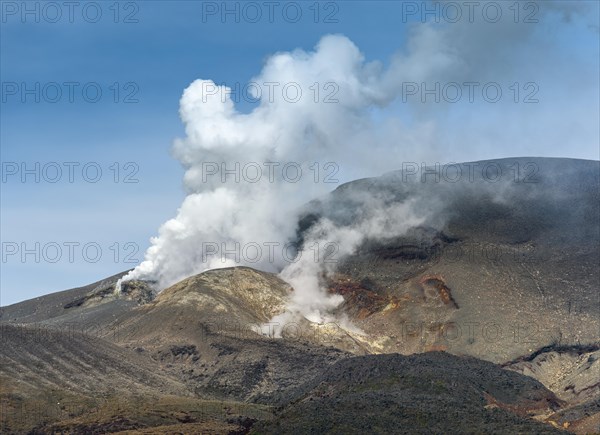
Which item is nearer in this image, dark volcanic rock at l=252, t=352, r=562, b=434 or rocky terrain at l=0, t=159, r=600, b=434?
dark volcanic rock at l=252, t=352, r=562, b=434

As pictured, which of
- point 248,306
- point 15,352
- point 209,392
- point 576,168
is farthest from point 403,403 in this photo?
point 576,168

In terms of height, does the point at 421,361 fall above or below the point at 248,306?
below

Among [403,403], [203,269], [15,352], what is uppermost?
[203,269]

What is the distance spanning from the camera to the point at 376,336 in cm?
14725

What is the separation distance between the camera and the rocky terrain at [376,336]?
95038 mm

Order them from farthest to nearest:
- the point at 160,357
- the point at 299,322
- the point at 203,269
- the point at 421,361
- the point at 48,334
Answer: the point at 203,269 < the point at 299,322 < the point at 160,357 < the point at 48,334 < the point at 421,361

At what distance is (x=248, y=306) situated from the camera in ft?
499

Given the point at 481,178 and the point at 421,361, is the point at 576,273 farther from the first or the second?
the point at 421,361

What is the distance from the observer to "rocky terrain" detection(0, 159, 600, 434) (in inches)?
3742

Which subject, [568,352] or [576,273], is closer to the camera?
[568,352]

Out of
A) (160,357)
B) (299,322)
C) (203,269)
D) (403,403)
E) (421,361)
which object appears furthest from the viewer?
(203,269)

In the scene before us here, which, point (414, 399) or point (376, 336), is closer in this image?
point (414, 399)

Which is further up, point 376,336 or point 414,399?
point 376,336

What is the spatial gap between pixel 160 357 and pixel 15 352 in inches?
1021
